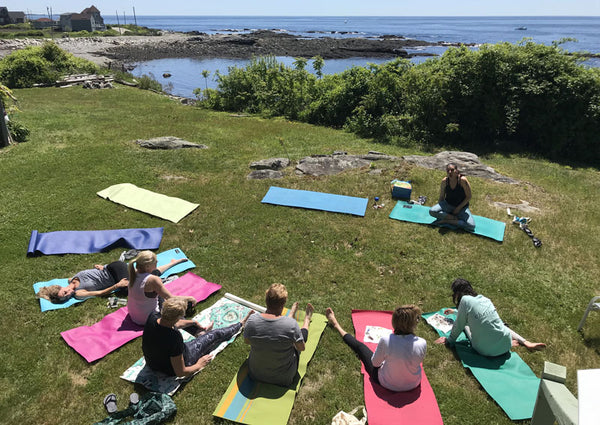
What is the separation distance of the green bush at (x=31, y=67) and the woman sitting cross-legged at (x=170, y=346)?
2567 cm

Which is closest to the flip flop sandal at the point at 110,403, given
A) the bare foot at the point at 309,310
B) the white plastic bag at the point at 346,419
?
the white plastic bag at the point at 346,419

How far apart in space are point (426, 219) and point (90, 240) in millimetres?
7481

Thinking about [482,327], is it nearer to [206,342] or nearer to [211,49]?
[206,342]

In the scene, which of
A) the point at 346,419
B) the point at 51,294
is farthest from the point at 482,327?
the point at 51,294

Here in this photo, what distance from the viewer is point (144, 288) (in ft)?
17.8

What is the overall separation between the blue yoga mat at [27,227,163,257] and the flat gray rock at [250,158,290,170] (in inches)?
168

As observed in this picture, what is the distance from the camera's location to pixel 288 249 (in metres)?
7.75

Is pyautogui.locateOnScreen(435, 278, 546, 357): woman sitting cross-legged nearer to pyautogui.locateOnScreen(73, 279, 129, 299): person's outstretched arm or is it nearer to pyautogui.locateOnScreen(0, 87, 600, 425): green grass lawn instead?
pyautogui.locateOnScreen(0, 87, 600, 425): green grass lawn

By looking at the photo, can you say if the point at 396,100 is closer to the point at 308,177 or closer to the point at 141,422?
the point at 308,177

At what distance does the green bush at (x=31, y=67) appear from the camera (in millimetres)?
23156

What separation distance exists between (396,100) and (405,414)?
14.7 meters

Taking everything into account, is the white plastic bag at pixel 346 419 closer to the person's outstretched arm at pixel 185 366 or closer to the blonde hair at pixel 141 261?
the person's outstretched arm at pixel 185 366

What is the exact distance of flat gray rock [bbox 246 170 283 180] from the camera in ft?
36.5

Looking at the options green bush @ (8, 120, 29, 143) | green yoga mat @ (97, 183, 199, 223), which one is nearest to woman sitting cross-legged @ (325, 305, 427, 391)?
green yoga mat @ (97, 183, 199, 223)
